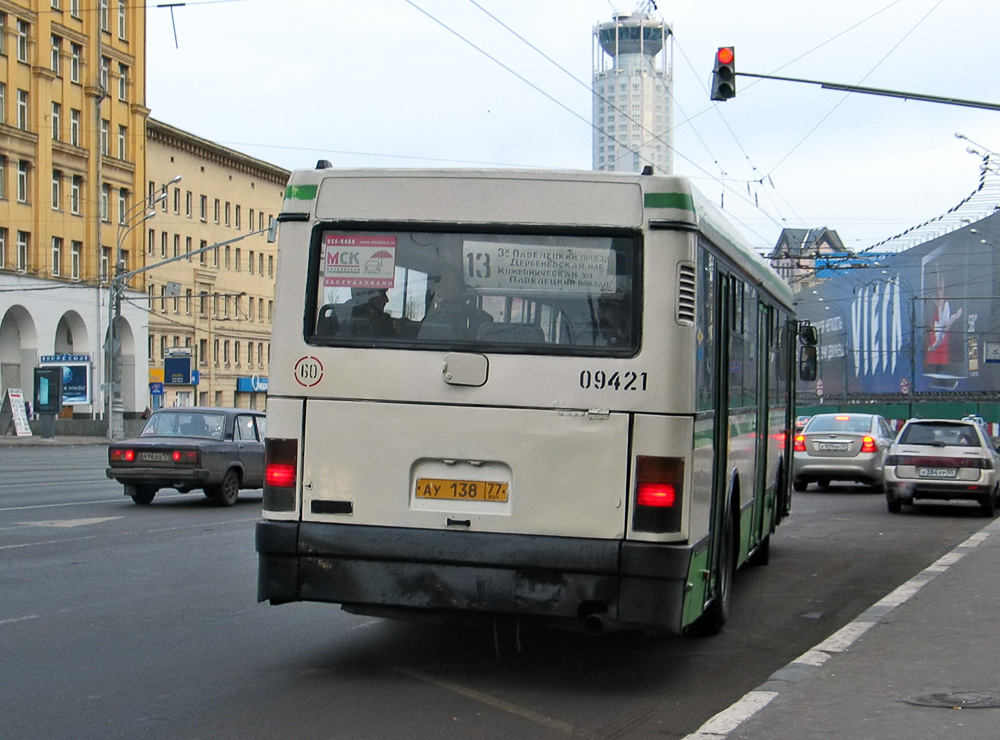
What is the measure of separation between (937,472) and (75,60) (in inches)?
2016

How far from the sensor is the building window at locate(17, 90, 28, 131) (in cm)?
6006

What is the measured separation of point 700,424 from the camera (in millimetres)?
7711

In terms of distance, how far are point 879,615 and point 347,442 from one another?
4328mm

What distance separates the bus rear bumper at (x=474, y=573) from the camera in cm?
724

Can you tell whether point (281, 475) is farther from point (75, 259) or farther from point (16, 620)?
point (75, 259)

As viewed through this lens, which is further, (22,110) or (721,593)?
(22,110)

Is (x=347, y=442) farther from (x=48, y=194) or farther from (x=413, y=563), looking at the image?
(x=48, y=194)

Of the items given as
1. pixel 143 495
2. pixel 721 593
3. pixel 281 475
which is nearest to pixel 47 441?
pixel 143 495

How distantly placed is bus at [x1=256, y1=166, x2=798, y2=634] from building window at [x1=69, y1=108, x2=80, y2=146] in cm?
5940

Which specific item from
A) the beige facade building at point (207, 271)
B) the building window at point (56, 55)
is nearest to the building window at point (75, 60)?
the building window at point (56, 55)

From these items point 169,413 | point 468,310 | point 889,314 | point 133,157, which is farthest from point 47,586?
point 889,314

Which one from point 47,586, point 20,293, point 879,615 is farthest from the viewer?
point 20,293

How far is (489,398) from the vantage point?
744 centimetres

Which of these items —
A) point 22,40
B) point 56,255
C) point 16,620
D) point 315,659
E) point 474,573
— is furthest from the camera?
point 56,255
